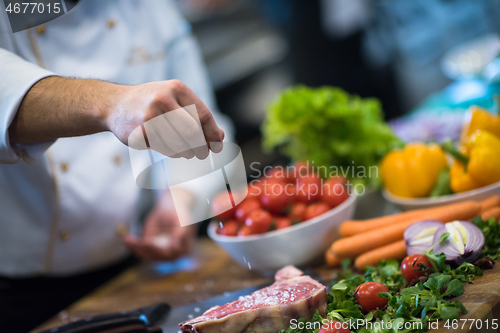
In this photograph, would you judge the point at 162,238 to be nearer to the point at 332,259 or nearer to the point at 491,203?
the point at 332,259

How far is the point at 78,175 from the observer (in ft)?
4.10

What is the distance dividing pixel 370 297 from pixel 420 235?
0.74 feet

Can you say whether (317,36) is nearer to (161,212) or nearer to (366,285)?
(161,212)

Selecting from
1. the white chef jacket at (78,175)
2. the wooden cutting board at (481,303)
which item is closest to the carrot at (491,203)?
the wooden cutting board at (481,303)

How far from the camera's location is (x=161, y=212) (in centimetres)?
148

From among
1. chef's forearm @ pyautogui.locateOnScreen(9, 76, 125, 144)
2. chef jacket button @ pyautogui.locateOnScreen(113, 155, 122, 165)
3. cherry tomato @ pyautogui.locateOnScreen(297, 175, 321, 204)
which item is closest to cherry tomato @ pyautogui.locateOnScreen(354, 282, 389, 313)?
cherry tomato @ pyautogui.locateOnScreen(297, 175, 321, 204)

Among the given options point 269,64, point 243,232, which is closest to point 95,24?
point 243,232

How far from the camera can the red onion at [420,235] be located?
2.92 feet

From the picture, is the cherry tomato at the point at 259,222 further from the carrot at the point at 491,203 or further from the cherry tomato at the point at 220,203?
the carrot at the point at 491,203

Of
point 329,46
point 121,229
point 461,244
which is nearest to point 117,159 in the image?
point 121,229

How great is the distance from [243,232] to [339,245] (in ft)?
0.83

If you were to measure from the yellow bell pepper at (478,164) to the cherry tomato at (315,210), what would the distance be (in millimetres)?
362

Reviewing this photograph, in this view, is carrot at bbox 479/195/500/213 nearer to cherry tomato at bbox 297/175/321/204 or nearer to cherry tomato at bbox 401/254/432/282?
cherry tomato at bbox 401/254/432/282

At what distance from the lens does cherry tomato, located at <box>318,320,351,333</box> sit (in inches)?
26.8
